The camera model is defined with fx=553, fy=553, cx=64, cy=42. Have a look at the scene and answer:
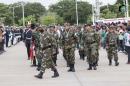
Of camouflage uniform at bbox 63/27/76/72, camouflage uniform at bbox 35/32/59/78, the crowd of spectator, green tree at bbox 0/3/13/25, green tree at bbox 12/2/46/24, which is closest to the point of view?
camouflage uniform at bbox 35/32/59/78

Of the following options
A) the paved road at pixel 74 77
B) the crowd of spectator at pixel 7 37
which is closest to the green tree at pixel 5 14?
the crowd of spectator at pixel 7 37

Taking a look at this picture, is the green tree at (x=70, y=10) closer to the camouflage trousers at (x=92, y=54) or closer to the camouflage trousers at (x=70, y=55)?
the camouflage trousers at (x=92, y=54)

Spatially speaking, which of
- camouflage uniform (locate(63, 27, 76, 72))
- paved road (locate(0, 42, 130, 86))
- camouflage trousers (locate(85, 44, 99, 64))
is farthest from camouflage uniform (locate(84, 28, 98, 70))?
camouflage uniform (locate(63, 27, 76, 72))

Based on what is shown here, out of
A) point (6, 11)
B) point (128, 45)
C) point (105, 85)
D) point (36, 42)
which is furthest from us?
point (6, 11)

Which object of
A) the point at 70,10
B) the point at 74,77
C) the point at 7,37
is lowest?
the point at 74,77

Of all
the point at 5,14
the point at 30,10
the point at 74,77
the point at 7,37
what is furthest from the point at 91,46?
the point at 30,10

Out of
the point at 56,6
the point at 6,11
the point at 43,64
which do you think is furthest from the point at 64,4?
the point at 43,64

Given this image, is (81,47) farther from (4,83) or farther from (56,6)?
(56,6)

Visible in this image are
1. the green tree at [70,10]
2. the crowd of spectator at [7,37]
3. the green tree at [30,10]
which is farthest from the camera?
the green tree at [30,10]

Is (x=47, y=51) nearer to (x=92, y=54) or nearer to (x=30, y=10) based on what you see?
(x=92, y=54)

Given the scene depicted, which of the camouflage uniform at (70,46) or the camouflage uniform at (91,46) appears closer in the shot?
Result: the camouflage uniform at (70,46)

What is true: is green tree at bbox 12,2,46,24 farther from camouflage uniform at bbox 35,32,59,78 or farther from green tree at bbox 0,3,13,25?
camouflage uniform at bbox 35,32,59,78

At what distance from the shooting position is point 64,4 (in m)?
154

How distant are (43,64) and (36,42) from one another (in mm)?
3601
